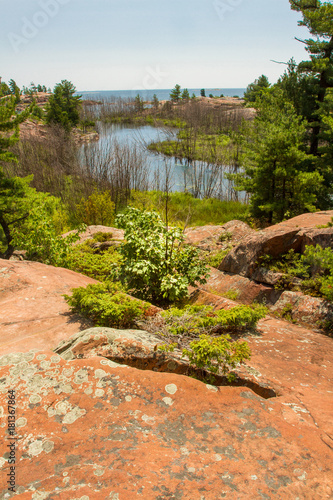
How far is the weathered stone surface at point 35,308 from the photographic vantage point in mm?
3637

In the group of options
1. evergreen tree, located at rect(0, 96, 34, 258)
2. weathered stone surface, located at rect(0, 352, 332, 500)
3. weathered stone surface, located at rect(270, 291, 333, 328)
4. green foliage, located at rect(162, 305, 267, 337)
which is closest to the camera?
weathered stone surface, located at rect(0, 352, 332, 500)

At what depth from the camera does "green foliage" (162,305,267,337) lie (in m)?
3.50

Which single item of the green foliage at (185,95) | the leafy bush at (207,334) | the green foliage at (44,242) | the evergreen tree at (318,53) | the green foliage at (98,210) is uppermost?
the green foliage at (185,95)

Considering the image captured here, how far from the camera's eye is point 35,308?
4.74 meters

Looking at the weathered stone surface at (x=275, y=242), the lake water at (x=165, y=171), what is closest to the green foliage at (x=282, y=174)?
the weathered stone surface at (x=275, y=242)

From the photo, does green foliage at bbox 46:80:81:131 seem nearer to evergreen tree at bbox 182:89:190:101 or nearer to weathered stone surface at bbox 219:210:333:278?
weathered stone surface at bbox 219:210:333:278

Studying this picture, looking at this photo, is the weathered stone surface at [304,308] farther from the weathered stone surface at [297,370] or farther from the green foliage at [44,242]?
the green foliage at [44,242]

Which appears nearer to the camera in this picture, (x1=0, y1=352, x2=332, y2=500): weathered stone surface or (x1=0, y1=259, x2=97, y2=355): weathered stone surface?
(x1=0, y1=352, x2=332, y2=500): weathered stone surface

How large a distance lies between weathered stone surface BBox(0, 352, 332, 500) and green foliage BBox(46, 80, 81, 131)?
36871mm

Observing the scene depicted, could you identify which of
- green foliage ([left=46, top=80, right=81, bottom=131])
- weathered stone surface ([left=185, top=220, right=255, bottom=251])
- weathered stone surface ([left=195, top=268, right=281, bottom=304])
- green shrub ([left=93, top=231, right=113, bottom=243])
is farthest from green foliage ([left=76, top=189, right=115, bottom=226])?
green foliage ([left=46, top=80, right=81, bottom=131])

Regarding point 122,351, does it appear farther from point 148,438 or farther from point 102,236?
point 102,236

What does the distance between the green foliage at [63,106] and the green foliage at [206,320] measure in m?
35.6

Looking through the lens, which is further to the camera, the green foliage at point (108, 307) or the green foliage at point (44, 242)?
the green foliage at point (44, 242)

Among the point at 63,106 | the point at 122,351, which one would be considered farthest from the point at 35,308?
the point at 63,106
